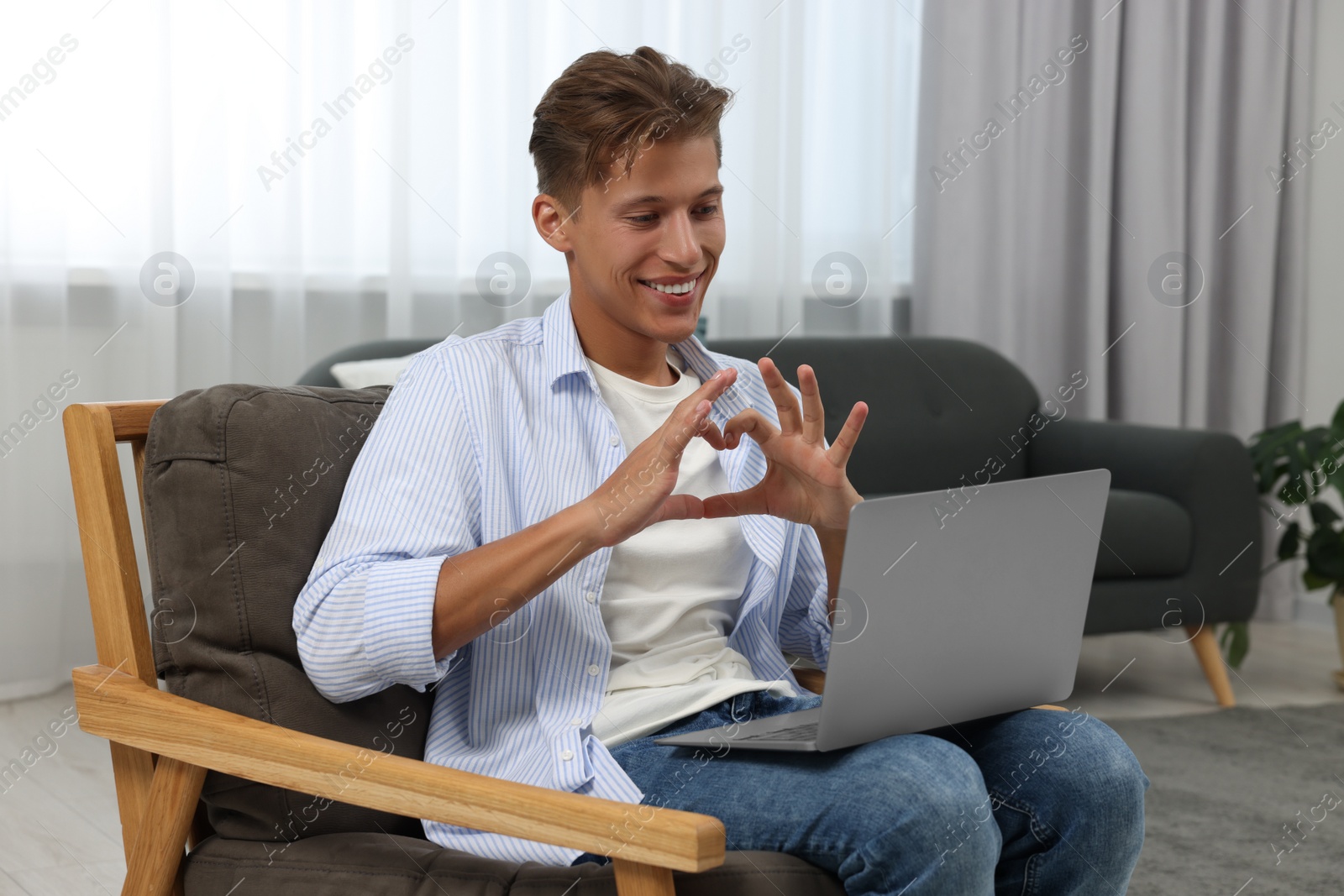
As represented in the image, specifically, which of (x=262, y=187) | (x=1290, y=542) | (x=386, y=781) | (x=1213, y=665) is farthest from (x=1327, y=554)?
(x=386, y=781)

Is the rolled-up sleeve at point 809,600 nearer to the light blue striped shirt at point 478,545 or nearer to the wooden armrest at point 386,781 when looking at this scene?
the light blue striped shirt at point 478,545

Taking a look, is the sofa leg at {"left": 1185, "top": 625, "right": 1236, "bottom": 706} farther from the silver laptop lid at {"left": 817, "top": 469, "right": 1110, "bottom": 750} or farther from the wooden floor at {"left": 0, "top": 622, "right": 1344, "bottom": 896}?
the silver laptop lid at {"left": 817, "top": 469, "right": 1110, "bottom": 750}

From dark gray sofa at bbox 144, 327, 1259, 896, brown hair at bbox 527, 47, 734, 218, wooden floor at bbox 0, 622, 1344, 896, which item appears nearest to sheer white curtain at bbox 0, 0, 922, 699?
wooden floor at bbox 0, 622, 1344, 896

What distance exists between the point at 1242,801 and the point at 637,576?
166 centimetres

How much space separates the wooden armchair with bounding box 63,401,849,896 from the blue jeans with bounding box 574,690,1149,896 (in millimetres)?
133

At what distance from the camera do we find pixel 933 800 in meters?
0.93

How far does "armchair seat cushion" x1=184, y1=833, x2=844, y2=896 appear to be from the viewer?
950 millimetres

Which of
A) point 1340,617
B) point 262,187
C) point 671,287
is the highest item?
point 262,187

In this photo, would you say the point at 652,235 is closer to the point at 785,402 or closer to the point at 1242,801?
the point at 785,402

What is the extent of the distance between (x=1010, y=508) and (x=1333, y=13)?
388 centimetres

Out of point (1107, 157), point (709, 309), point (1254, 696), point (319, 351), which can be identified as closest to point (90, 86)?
point (319, 351)

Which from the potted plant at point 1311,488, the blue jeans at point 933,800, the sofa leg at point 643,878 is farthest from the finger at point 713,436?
Result: the potted plant at point 1311,488

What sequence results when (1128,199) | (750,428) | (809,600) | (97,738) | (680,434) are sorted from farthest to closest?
1. (1128,199)
2. (97,738)
3. (809,600)
4. (750,428)
5. (680,434)

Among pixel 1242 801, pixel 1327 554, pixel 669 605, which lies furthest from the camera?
pixel 1327 554
